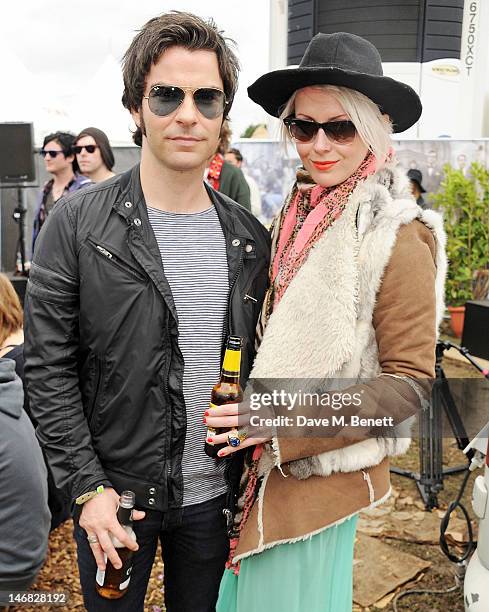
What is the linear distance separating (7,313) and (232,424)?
1915 mm

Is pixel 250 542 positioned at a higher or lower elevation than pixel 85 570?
higher

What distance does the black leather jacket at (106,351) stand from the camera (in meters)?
1.75

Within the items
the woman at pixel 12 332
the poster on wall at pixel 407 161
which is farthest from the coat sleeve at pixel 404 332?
the poster on wall at pixel 407 161

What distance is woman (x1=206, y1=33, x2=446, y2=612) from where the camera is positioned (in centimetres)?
167

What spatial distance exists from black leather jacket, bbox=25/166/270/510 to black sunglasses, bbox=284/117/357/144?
53 cm

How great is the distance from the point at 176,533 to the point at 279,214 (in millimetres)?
1097

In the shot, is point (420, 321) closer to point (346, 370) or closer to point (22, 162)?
point (346, 370)

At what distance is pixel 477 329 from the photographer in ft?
14.8

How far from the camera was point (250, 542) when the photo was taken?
72.7 inches

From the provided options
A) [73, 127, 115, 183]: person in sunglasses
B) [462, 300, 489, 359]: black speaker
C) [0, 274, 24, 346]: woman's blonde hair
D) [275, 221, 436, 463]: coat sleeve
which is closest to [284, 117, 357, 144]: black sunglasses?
[275, 221, 436, 463]: coat sleeve

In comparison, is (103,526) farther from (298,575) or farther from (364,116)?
(364,116)

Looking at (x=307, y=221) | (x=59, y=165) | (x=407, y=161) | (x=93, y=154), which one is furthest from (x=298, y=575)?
(x=407, y=161)

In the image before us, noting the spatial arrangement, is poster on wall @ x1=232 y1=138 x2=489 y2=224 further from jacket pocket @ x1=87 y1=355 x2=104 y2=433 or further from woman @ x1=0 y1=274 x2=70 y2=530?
jacket pocket @ x1=87 y1=355 x2=104 y2=433

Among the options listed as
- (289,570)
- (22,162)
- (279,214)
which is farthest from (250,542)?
(22,162)
